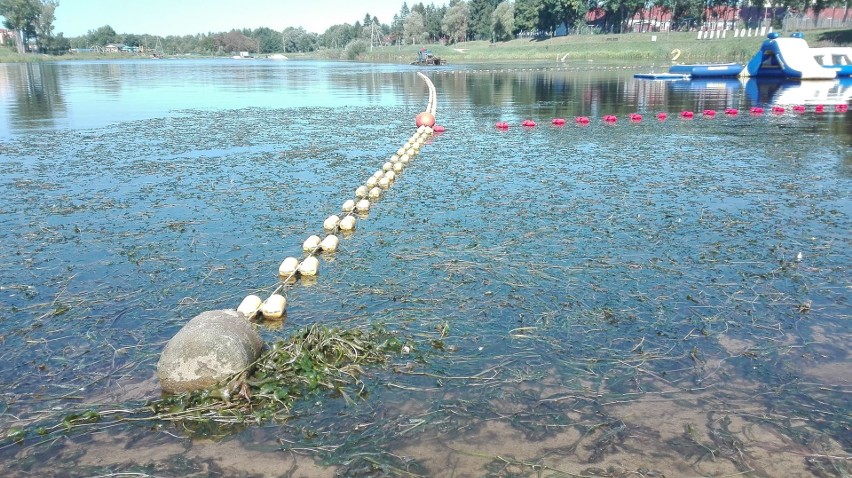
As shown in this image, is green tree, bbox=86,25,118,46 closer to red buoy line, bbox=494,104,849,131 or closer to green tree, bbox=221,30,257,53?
green tree, bbox=221,30,257,53

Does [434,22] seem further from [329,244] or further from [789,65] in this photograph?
[329,244]

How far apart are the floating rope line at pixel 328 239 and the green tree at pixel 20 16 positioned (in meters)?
120

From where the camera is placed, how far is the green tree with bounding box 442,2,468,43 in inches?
4852

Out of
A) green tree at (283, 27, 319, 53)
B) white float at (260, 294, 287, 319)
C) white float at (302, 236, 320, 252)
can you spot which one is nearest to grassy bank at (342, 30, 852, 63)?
white float at (302, 236, 320, 252)

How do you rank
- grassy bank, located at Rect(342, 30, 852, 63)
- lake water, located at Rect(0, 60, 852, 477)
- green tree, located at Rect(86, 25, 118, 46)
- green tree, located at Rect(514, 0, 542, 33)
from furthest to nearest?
1. green tree, located at Rect(86, 25, 118, 46)
2. green tree, located at Rect(514, 0, 542, 33)
3. grassy bank, located at Rect(342, 30, 852, 63)
4. lake water, located at Rect(0, 60, 852, 477)

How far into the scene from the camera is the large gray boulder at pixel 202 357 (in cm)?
507

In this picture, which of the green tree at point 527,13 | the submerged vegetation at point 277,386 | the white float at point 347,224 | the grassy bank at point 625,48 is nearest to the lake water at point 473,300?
the submerged vegetation at point 277,386

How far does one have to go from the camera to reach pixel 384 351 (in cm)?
575

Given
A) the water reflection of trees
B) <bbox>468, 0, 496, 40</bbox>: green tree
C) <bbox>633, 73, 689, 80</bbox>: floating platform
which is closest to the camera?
the water reflection of trees

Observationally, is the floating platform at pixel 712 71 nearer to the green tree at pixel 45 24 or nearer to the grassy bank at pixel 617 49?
the grassy bank at pixel 617 49

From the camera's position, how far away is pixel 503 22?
10750 centimetres

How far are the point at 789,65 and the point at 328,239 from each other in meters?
39.4

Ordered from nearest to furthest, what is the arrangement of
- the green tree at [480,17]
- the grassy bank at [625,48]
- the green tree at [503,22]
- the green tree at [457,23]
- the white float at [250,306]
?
1. the white float at [250,306]
2. the grassy bank at [625,48]
3. the green tree at [503,22]
4. the green tree at [480,17]
5. the green tree at [457,23]

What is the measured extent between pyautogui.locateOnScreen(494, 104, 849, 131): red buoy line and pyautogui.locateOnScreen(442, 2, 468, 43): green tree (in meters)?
107
